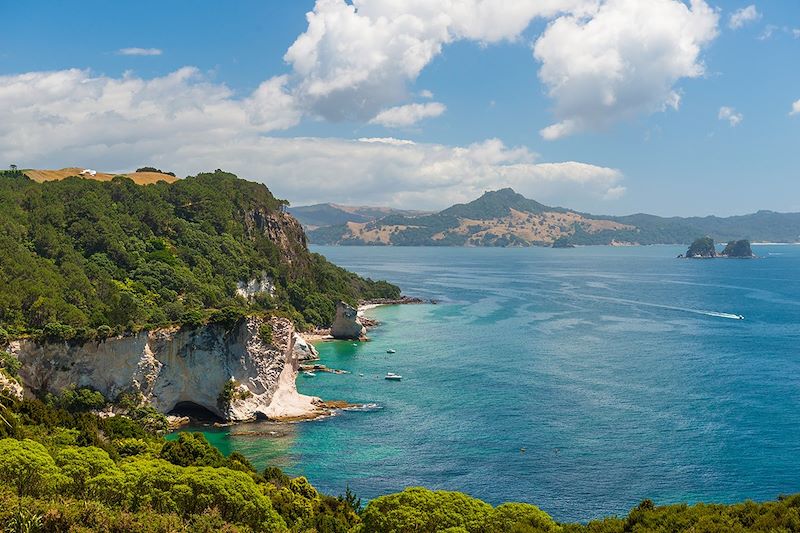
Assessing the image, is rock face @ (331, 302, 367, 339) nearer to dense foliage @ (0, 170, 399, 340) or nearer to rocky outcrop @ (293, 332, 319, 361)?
dense foliage @ (0, 170, 399, 340)

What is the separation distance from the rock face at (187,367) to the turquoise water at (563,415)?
4443 mm

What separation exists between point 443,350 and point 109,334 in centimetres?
4978

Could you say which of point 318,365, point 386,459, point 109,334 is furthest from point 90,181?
point 386,459

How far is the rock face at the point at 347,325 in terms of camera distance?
113312mm

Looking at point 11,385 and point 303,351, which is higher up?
point 11,385

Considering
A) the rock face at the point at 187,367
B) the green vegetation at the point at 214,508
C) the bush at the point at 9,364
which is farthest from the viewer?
the rock face at the point at 187,367

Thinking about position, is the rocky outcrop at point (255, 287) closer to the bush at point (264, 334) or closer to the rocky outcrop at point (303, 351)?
the rocky outcrop at point (303, 351)

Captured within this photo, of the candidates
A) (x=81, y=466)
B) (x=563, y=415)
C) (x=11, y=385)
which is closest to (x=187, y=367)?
(x=11, y=385)

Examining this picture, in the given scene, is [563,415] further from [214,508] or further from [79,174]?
[79,174]

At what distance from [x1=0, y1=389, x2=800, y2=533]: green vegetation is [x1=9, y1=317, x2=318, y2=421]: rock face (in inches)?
948

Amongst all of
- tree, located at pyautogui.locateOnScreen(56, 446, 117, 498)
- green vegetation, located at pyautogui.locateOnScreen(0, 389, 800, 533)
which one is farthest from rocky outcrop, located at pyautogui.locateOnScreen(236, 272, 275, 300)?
tree, located at pyautogui.locateOnScreen(56, 446, 117, 498)

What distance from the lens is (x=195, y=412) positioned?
6725cm

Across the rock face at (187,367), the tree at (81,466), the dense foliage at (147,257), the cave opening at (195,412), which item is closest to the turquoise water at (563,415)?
the cave opening at (195,412)

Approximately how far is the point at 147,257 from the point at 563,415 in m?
64.7
